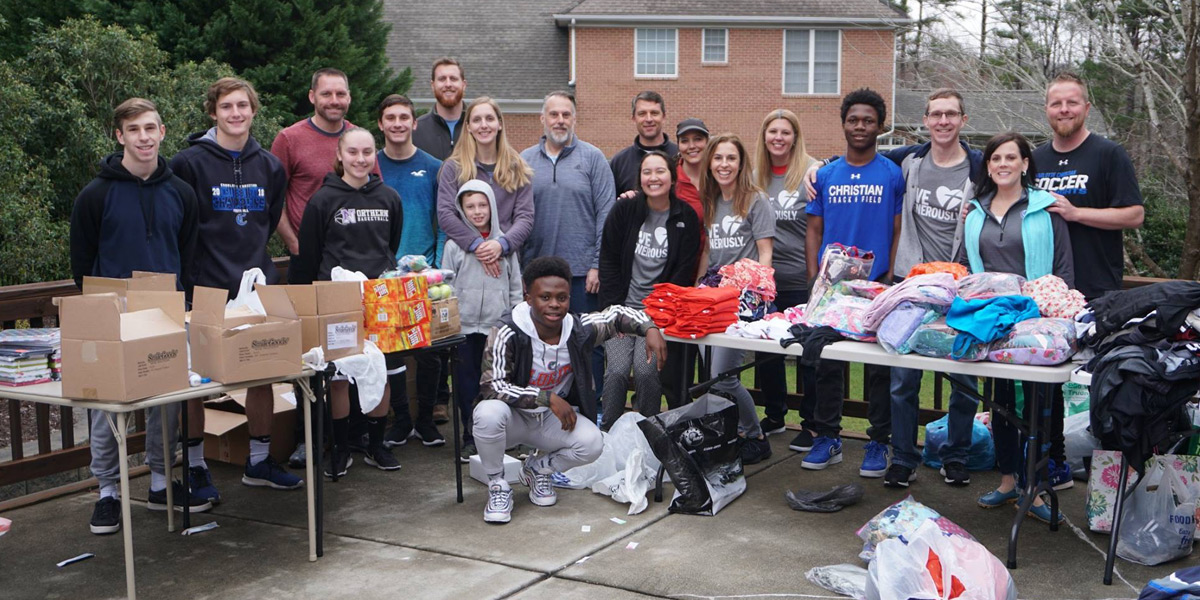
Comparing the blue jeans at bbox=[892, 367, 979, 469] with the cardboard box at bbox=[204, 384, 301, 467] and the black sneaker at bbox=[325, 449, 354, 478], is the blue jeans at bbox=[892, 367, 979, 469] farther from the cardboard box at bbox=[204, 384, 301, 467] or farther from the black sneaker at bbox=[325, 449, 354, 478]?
the cardboard box at bbox=[204, 384, 301, 467]

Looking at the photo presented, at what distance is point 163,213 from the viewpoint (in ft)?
16.3

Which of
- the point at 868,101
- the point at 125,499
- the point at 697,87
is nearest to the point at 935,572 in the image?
the point at 868,101

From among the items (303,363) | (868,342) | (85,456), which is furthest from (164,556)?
(868,342)

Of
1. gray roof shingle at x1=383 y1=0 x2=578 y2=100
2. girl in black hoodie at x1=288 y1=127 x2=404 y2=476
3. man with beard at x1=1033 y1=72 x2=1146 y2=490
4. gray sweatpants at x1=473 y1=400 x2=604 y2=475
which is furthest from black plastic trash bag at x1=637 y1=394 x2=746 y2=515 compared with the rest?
gray roof shingle at x1=383 y1=0 x2=578 y2=100

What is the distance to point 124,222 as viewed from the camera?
489 centimetres

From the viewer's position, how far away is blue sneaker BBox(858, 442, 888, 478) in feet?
18.7

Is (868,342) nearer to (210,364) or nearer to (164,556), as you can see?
(210,364)

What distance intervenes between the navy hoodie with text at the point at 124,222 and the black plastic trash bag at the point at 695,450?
2499mm

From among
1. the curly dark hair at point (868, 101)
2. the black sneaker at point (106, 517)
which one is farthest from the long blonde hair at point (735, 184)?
the black sneaker at point (106, 517)

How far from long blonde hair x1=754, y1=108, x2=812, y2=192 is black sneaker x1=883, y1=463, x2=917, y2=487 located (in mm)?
1653

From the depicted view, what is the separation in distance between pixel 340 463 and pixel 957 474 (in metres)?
3.41

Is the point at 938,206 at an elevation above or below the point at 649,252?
above

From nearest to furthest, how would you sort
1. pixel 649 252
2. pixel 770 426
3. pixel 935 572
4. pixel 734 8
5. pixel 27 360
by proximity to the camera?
pixel 935 572 → pixel 27 360 → pixel 649 252 → pixel 770 426 → pixel 734 8

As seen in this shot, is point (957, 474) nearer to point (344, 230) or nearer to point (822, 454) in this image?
point (822, 454)
